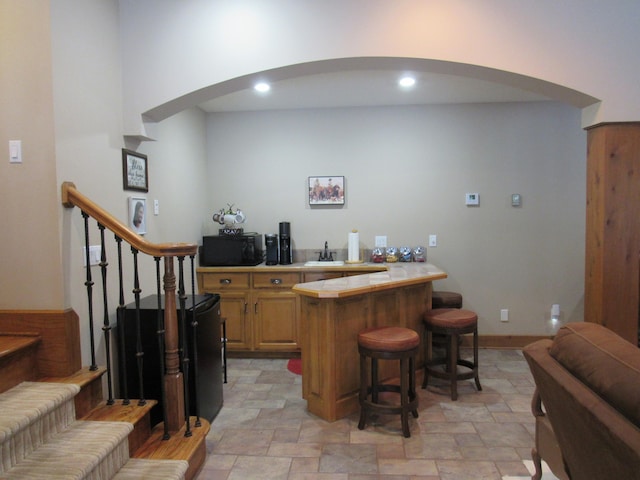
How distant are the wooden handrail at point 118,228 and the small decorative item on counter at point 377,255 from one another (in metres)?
2.68

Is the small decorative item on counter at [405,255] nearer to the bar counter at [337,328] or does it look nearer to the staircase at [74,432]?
the bar counter at [337,328]

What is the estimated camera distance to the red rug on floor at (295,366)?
399 cm

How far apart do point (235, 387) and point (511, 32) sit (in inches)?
134

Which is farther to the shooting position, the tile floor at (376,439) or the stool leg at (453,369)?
the stool leg at (453,369)

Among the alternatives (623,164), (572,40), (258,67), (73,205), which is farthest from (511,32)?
(73,205)

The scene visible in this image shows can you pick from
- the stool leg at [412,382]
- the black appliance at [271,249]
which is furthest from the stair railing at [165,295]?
the black appliance at [271,249]

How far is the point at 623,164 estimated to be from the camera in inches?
106

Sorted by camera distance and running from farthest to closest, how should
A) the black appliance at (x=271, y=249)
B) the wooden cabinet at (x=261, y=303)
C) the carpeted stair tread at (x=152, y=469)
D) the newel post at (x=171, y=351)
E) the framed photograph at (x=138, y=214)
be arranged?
the black appliance at (x=271, y=249) < the wooden cabinet at (x=261, y=303) < the framed photograph at (x=138, y=214) < the newel post at (x=171, y=351) < the carpeted stair tread at (x=152, y=469)

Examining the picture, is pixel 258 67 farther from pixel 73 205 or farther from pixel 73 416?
pixel 73 416

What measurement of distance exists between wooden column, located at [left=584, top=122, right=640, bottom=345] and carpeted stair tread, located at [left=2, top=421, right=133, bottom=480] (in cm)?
295

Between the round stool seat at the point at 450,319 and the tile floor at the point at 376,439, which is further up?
the round stool seat at the point at 450,319

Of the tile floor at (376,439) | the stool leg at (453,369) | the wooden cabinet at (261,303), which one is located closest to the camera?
the tile floor at (376,439)

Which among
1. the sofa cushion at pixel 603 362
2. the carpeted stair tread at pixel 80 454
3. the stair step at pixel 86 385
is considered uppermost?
the sofa cushion at pixel 603 362

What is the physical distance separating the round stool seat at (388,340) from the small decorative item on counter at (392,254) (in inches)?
68.7
